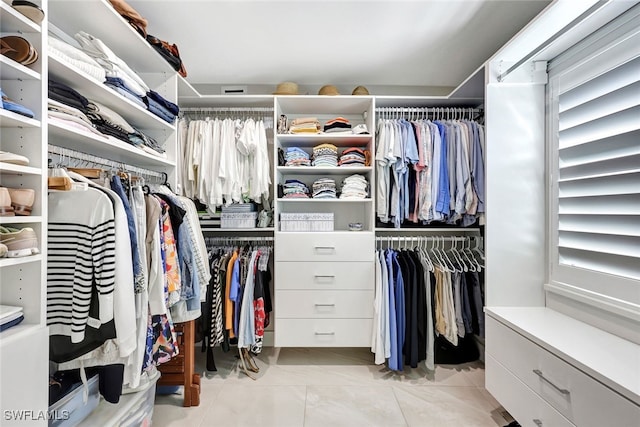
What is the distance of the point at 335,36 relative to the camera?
1856 mm

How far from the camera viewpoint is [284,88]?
226cm

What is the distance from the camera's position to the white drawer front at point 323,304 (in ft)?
6.99

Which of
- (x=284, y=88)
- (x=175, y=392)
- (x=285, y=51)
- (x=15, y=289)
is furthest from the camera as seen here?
(x=284, y=88)

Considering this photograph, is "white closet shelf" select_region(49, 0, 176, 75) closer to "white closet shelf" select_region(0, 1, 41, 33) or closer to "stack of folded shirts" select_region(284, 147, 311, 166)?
"white closet shelf" select_region(0, 1, 41, 33)

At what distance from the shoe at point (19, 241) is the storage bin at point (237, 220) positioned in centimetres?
139

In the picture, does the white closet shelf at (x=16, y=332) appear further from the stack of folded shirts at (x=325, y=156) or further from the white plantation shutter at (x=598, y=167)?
the white plantation shutter at (x=598, y=167)

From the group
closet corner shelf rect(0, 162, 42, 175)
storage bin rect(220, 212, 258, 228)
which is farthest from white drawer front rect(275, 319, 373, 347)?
closet corner shelf rect(0, 162, 42, 175)

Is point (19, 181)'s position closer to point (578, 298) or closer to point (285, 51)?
point (285, 51)

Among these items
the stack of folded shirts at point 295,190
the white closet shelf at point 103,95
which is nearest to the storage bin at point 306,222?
the stack of folded shirts at point 295,190

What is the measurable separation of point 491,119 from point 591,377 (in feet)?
4.17

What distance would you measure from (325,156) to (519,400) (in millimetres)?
1879

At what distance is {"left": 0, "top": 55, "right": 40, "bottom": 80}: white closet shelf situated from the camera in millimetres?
836

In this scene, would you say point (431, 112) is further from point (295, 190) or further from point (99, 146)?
point (99, 146)

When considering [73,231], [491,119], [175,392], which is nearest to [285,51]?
[491,119]
